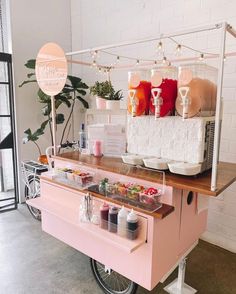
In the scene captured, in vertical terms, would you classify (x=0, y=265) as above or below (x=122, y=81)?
below

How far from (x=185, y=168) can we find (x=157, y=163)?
6.9 inches

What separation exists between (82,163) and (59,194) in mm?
294

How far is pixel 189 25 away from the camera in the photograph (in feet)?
8.27

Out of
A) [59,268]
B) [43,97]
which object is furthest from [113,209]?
[43,97]

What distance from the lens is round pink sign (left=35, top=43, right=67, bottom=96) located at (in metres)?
1.82

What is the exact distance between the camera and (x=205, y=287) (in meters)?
1.96

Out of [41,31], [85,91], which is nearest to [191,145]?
[85,91]

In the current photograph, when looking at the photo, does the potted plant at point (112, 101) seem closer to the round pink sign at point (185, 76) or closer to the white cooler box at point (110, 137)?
the white cooler box at point (110, 137)

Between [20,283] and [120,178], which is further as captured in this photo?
[20,283]

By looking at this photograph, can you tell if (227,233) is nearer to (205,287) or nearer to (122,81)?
(205,287)

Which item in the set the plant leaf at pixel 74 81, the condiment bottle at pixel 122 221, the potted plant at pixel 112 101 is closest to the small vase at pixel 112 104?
the potted plant at pixel 112 101

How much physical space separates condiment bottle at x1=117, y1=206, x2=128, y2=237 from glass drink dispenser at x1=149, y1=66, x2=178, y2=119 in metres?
0.56

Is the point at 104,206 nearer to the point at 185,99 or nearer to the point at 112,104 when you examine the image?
the point at 185,99

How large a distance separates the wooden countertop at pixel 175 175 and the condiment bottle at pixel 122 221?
8.9 inches
